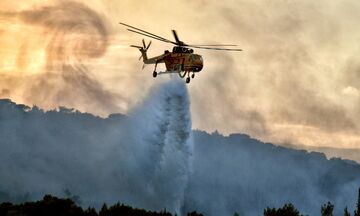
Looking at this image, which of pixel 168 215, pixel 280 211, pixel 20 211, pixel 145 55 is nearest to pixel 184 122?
pixel 145 55

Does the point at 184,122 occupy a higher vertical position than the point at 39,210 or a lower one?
higher

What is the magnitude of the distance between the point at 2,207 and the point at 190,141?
104816 mm

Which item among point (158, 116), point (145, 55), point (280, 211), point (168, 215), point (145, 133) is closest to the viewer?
point (168, 215)

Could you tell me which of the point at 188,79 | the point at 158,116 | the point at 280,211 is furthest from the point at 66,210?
the point at 158,116

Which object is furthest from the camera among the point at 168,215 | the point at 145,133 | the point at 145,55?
the point at 145,133

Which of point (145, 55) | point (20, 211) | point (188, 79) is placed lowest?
point (20, 211)

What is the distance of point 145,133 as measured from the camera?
192m

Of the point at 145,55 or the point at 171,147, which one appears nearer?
the point at 145,55

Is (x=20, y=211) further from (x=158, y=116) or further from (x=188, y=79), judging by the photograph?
(x=158, y=116)

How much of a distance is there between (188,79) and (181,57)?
4.27 meters

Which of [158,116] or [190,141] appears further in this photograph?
[190,141]

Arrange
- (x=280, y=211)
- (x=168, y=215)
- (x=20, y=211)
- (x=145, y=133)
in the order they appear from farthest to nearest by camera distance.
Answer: (x=145, y=133) → (x=280, y=211) → (x=168, y=215) → (x=20, y=211)

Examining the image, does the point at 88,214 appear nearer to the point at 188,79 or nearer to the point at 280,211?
the point at 188,79

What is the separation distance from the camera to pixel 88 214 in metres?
93.9
